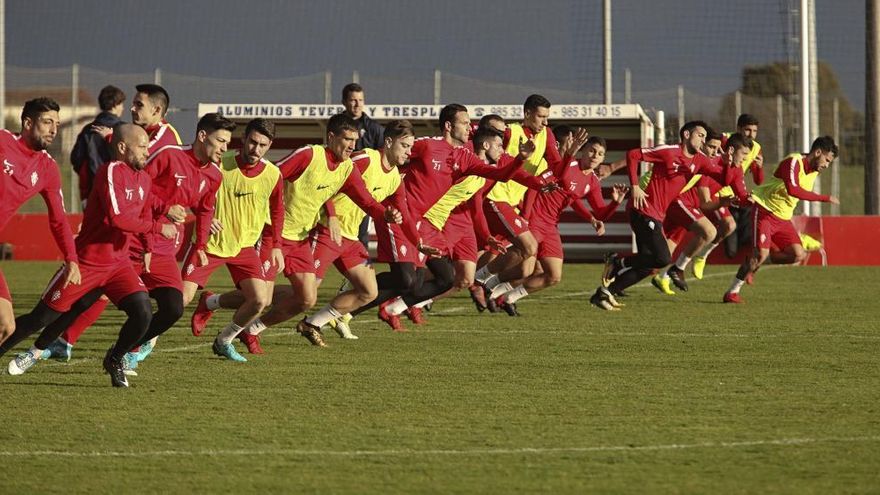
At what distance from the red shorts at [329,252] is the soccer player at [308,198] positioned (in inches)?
6.9

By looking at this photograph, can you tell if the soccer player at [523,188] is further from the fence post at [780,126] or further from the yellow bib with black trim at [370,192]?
the fence post at [780,126]

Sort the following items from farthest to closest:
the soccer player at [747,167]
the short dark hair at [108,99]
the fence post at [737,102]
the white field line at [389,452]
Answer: the fence post at [737,102] < the soccer player at [747,167] < the short dark hair at [108,99] < the white field line at [389,452]

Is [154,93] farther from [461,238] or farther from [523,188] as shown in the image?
[523,188]

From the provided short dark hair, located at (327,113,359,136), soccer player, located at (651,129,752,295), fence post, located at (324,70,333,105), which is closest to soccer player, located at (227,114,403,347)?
short dark hair, located at (327,113,359,136)

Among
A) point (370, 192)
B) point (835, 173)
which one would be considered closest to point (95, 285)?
point (370, 192)

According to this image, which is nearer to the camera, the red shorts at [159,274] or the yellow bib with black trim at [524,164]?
the red shorts at [159,274]

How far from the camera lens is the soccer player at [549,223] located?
15.8m

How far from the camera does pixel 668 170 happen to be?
17.3 metres

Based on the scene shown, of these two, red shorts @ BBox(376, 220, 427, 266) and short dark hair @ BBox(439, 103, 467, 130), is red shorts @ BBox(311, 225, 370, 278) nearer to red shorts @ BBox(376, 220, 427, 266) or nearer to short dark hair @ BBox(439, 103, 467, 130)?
red shorts @ BBox(376, 220, 427, 266)

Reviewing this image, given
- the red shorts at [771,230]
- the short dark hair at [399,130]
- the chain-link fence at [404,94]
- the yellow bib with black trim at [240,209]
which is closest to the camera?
the yellow bib with black trim at [240,209]

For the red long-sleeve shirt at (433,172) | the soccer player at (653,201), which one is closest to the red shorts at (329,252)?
the red long-sleeve shirt at (433,172)

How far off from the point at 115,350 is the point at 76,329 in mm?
1539

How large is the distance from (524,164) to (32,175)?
23.9 ft

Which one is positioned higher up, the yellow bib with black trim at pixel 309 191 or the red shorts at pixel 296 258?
the yellow bib with black trim at pixel 309 191
